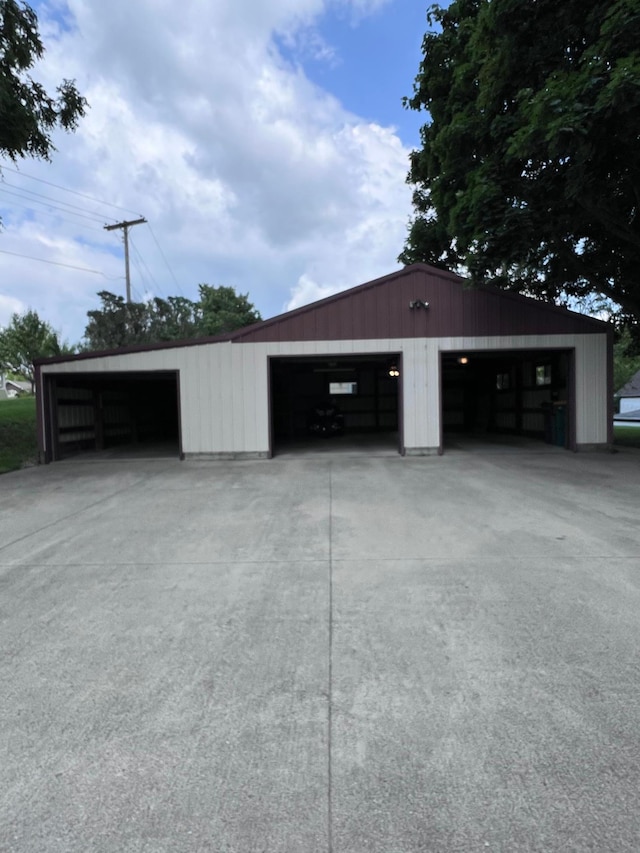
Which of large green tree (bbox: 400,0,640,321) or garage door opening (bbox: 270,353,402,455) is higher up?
large green tree (bbox: 400,0,640,321)

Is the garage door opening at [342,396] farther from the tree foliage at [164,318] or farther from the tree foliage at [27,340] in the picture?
the tree foliage at [27,340]

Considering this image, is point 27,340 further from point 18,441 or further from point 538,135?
point 538,135

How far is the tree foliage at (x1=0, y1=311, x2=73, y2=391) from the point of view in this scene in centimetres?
3203

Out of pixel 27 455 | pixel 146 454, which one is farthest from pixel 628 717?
pixel 27 455

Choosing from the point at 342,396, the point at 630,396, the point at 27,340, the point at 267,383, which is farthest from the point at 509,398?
the point at 630,396

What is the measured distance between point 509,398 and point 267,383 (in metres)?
9.63

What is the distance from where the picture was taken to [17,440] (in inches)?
591

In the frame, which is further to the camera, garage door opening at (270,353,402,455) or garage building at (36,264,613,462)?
garage door opening at (270,353,402,455)

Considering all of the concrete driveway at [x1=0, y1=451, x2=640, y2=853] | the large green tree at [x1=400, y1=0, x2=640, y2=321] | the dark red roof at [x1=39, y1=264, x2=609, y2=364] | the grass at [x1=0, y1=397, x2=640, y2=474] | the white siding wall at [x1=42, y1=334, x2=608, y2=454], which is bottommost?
the concrete driveway at [x1=0, y1=451, x2=640, y2=853]

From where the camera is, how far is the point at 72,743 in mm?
2176

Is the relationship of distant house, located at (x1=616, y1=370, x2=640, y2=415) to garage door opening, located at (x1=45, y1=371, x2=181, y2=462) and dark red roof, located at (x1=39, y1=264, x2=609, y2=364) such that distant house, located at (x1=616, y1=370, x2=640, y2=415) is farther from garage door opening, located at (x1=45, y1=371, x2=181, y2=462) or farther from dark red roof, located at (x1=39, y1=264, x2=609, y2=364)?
garage door opening, located at (x1=45, y1=371, x2=181, y2=462)

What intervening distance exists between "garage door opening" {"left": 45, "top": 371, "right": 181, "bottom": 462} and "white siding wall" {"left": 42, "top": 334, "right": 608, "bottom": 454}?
1000mm

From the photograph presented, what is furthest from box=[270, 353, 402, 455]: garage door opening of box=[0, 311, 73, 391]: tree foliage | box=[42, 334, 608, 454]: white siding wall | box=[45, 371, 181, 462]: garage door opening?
box=[0, 311, 73, 391]: tree foliage

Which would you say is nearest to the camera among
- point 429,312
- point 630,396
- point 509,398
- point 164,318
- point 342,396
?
point 429,312
